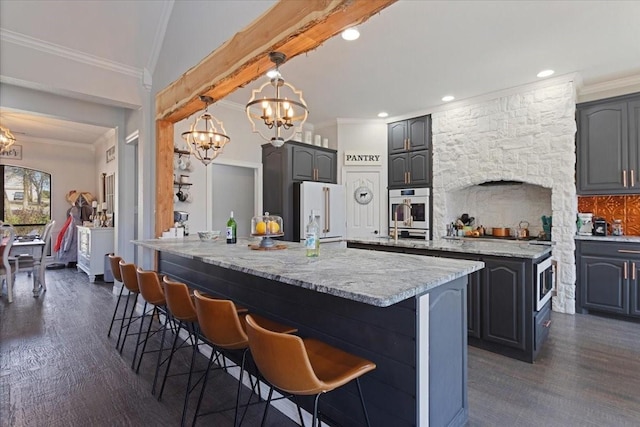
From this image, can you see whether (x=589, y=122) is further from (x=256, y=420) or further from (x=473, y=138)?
(x=256, y=420)

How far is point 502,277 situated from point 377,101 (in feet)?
11.3

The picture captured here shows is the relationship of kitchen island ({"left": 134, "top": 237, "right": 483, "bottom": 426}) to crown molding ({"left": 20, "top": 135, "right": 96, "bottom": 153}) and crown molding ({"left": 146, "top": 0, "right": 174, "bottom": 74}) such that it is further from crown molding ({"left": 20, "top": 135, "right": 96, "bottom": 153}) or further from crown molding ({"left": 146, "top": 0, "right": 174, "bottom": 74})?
crown molding ({"left": 20, "top": 135, "right": 96, "bottom": 153})

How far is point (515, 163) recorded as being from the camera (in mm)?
4617

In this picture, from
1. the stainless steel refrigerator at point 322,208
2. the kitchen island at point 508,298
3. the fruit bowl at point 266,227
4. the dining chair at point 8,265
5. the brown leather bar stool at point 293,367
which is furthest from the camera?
the stainless steel refrigerator at point 322,208

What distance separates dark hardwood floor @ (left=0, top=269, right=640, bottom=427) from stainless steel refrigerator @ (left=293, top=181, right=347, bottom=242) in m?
2.89

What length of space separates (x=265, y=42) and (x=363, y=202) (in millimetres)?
4023

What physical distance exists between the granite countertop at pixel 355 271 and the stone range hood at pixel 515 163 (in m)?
3.31

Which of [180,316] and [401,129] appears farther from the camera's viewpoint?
[401,129]

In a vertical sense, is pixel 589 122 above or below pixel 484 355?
above

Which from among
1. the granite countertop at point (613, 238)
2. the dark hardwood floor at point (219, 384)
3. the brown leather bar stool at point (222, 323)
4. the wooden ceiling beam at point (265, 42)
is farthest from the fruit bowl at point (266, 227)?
the granite countertop at point (613, 238)

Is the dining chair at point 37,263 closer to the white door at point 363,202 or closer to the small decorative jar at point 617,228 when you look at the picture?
the white door at point 363,202

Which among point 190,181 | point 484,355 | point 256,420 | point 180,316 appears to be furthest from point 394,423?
point 190,181

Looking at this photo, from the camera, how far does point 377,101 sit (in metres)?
5.23

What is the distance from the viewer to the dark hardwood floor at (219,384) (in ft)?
6.61
